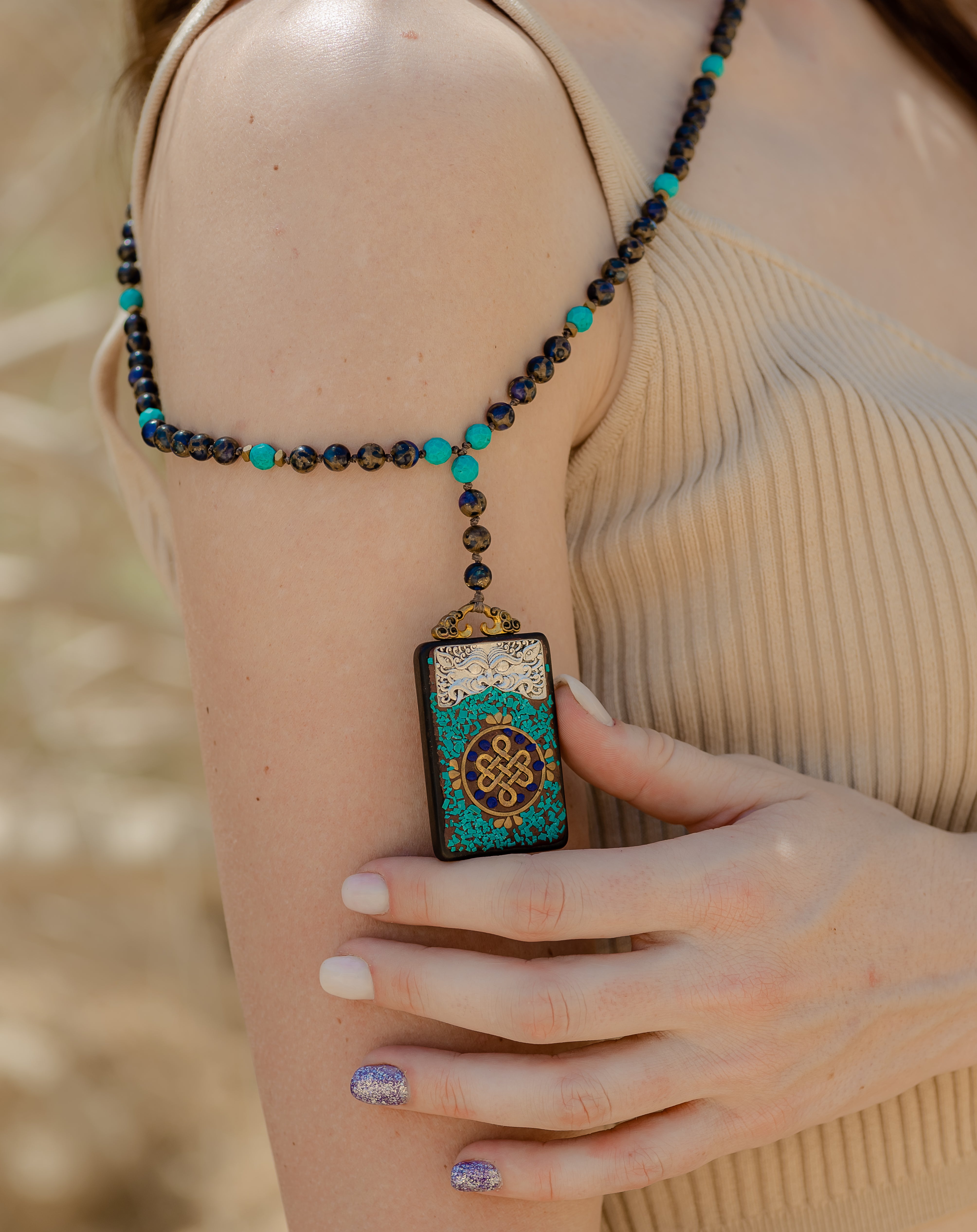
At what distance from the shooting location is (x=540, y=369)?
34.1 inches

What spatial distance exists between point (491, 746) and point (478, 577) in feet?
0.45

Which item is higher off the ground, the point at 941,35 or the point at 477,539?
the point at 941,35

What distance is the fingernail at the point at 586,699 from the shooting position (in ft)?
2.85

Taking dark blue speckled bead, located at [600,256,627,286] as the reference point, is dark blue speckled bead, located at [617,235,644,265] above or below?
above

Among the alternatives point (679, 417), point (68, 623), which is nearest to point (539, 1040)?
point (679, 417)

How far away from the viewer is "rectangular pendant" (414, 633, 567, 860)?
80 centimetres

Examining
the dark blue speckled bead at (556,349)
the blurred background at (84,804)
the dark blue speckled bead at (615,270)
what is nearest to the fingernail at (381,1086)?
the dark blue speckled bead at (556,349)

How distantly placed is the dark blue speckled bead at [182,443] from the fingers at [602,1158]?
2.00ft

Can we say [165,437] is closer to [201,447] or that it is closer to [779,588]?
[201,447]

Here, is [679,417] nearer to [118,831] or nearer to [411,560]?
[411,560]

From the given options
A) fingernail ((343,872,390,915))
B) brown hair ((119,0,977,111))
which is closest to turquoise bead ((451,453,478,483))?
fingernail ((343,872,390,915))

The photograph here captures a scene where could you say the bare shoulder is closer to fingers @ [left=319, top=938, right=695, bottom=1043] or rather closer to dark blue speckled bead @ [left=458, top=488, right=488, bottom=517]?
dark blue speckled bead @ [left=458, top=488, right=488, bottom=517]

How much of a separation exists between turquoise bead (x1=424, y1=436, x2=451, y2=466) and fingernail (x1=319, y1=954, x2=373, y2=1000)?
1.30ft

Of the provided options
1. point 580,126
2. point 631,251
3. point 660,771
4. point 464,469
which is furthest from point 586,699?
point 580,126
